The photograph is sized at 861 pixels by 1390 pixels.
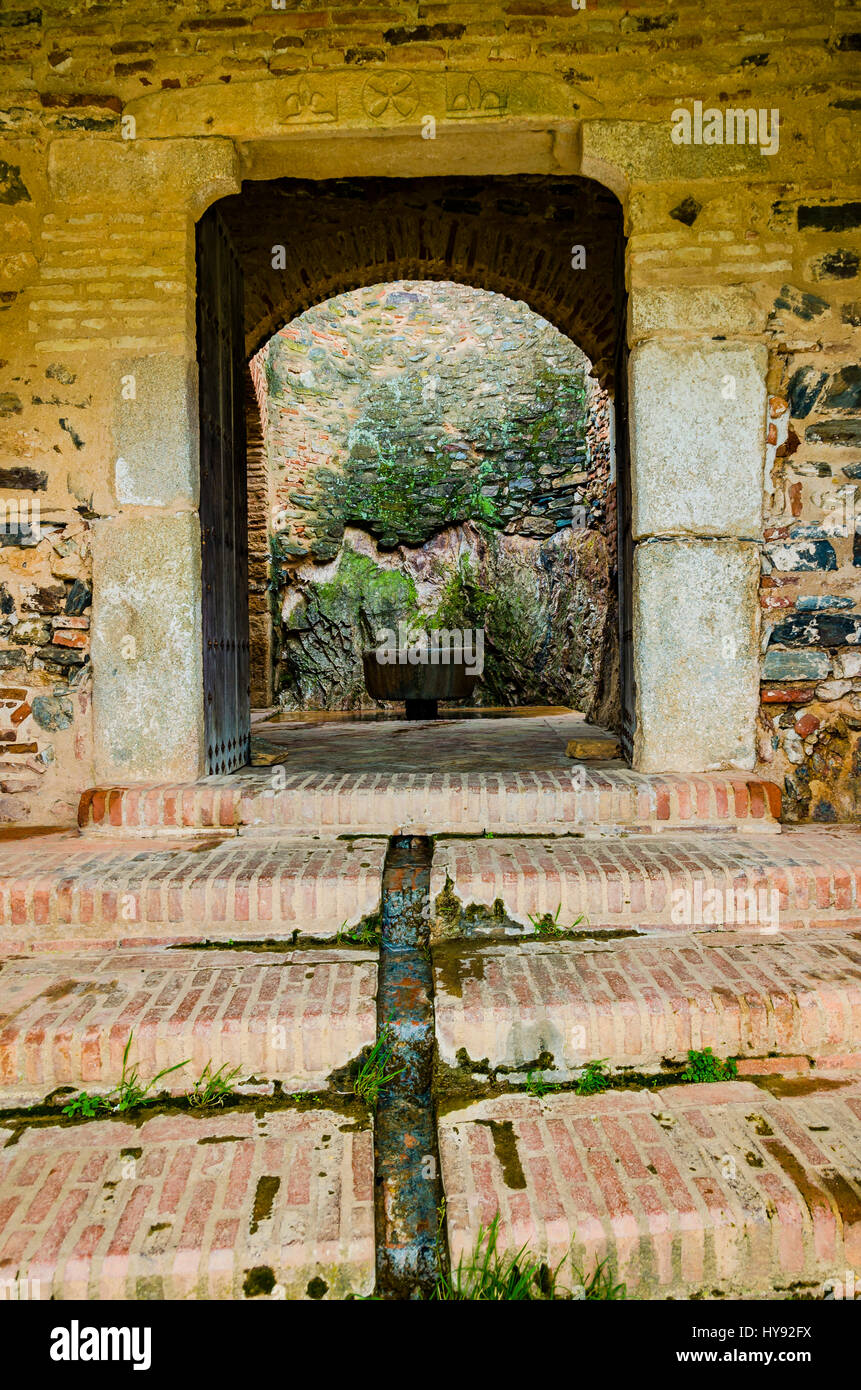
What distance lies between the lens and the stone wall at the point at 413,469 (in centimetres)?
1060

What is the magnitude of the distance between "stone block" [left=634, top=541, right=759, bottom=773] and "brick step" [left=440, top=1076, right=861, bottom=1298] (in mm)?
1604

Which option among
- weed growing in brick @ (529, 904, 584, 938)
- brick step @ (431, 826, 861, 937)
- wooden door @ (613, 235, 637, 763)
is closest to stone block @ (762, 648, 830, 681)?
wooden door @ (613, 235, 637, 763)

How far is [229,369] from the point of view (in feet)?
13.7

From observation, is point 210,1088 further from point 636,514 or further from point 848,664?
point 848,664

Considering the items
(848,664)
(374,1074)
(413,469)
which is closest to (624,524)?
(848,664)

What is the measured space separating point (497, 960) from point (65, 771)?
6.68 ft

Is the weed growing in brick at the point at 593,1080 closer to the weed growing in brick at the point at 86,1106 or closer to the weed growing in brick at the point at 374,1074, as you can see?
the weed growing in brick at the point at 374,1074

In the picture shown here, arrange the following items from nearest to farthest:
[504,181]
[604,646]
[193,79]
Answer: [193,79] < [504,181] < [604,646]

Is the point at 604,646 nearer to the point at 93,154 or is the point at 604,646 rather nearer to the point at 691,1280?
the point at 93,154

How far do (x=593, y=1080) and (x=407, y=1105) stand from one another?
47 cm

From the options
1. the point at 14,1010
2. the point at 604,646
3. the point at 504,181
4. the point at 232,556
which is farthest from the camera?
the point at 604,646

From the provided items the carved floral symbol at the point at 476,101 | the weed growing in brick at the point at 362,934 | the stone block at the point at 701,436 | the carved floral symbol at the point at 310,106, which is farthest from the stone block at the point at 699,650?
the carved floral symbol at the point at 310,106

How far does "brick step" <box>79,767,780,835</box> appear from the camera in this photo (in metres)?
3.16
